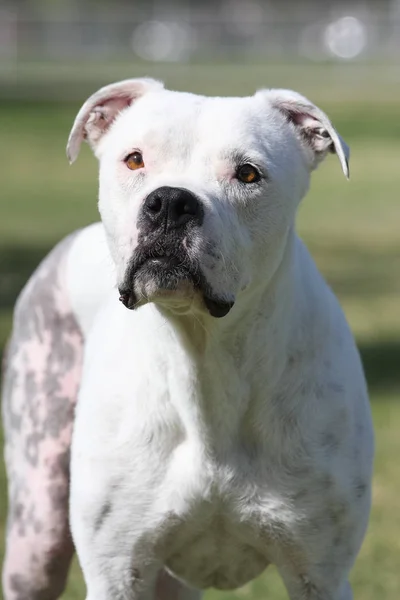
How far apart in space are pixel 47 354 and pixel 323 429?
4.79ft

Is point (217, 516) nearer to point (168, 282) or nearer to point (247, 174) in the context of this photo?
point (168, 282)

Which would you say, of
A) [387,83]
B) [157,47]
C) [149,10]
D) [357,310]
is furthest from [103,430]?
[149,10]

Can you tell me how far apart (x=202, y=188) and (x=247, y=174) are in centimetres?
→ 20

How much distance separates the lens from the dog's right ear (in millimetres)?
4828

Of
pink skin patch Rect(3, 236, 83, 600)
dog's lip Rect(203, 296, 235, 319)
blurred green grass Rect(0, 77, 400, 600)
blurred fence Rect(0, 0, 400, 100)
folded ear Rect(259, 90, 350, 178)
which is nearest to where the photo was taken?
dog's lip Rect(203, 296, 235, 319)

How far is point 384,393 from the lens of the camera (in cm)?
1044

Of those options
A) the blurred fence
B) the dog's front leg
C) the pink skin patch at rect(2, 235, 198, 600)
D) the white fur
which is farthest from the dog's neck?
the blurred fence

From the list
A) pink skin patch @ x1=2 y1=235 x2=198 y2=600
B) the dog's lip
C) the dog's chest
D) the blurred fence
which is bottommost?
the blurred fence

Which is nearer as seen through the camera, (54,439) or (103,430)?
(103,430)

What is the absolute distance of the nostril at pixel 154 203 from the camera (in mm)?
4145

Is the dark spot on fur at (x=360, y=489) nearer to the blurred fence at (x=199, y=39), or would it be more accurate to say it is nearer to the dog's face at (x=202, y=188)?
the dog's face at (x=202, y=188)

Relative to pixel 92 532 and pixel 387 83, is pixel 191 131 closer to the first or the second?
pixel 92 532

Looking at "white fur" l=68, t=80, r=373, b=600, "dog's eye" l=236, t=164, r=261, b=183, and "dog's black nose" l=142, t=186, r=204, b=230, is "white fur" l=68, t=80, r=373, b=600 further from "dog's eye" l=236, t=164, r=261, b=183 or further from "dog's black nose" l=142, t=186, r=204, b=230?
"dog's black nose" l=142, t=186, r=204, b=230

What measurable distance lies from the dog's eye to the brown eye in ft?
1.02
